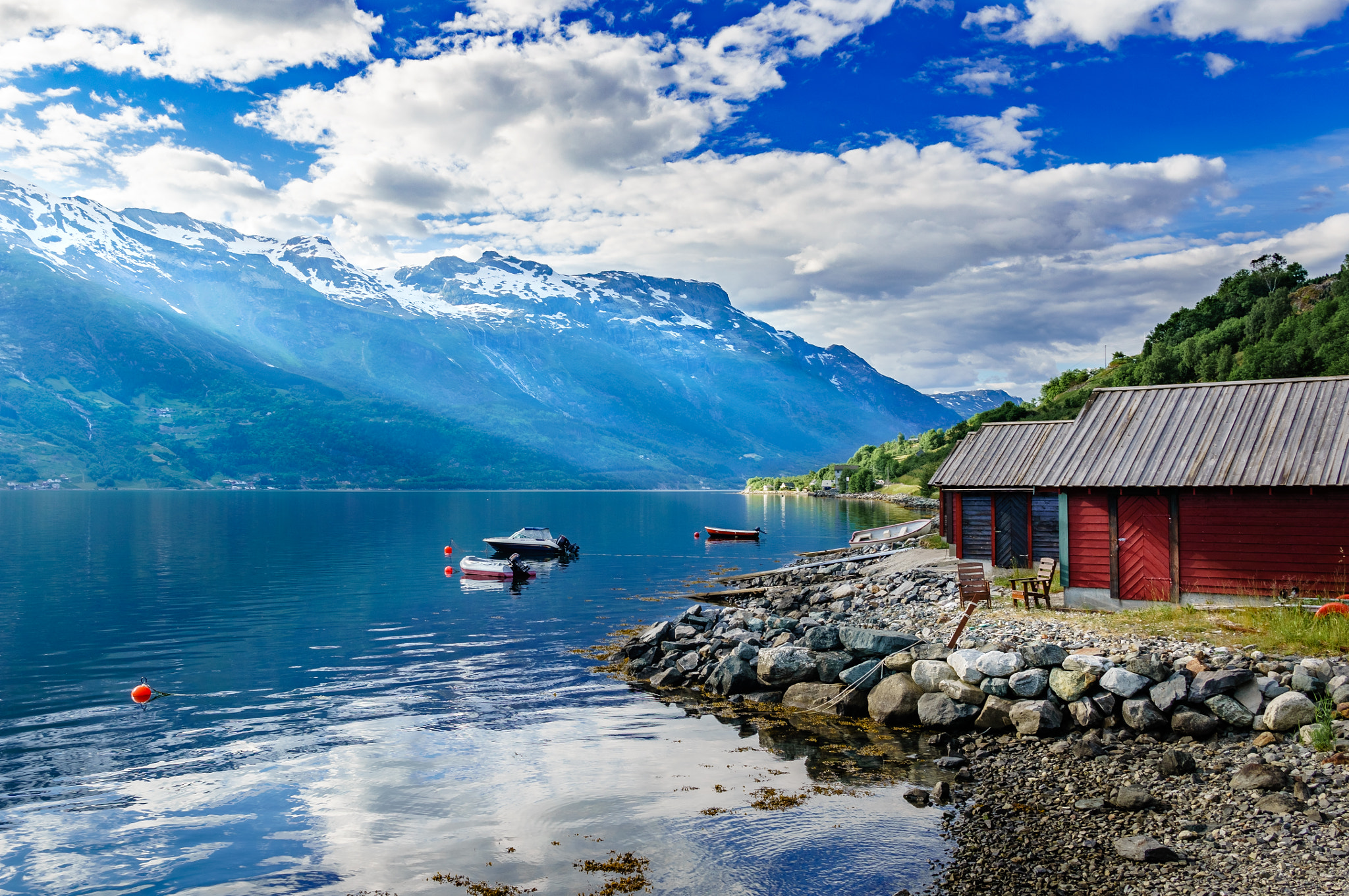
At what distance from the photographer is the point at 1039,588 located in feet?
101

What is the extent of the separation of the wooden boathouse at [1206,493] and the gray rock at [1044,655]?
8200 millimetres

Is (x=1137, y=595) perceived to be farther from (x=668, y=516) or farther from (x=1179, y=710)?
(x=668, y=516)

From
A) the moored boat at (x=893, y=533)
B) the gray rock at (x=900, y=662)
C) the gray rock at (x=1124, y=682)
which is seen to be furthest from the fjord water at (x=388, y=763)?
the moored boat at (x=893, y=533)

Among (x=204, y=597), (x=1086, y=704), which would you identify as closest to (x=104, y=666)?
(x=204, y=597)

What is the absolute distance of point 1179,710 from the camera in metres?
17.0

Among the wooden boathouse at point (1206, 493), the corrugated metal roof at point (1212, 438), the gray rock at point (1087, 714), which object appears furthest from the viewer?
the corrugated metal roof at point (1212, 438)

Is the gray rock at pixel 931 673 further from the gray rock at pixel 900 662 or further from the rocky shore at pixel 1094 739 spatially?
the gray rock at pixel 900 662

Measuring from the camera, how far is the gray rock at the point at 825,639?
973 inches

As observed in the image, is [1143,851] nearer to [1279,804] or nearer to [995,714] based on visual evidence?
[1279,804]

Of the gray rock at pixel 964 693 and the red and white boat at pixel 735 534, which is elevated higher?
the gray rock at pixel 964 693

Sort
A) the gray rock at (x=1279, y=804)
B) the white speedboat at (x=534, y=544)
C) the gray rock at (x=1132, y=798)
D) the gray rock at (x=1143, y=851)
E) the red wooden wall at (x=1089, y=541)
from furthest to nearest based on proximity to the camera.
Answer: the white speedboat at (x=534, y=544) → the red wooden wall at (x=1089, y=541) → the gray rock at (x=1132, y=798) → the gray rock at (x=1279, y=804) → the gray rock at (x=1143, y=851)

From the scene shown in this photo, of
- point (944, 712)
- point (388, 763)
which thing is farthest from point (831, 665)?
point (388, 763)

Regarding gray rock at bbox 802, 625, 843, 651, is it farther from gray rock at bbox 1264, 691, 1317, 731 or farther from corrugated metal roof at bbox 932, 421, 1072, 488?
corrugated metal roof at bbox 932, 421, 1072, 488

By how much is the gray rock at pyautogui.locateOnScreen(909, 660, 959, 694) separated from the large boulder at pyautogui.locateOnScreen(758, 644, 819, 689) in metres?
3.27
